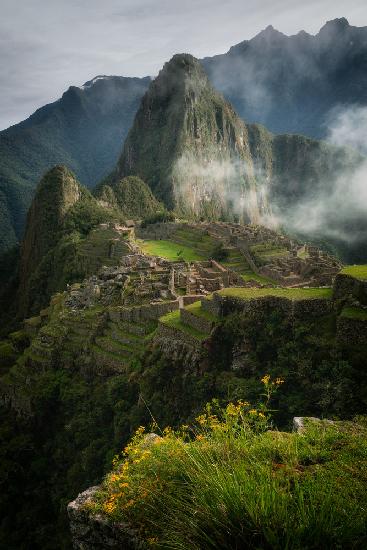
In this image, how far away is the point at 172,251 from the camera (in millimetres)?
65062

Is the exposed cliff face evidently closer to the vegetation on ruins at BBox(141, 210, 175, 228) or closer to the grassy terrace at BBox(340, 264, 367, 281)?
the vegetation on ruins at BBox(141, 210, 175, 228)

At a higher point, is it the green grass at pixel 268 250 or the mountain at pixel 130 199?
the mountain at pixel 130 199

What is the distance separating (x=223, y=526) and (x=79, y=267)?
2228 inches

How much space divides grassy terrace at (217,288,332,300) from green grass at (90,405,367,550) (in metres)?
7.79

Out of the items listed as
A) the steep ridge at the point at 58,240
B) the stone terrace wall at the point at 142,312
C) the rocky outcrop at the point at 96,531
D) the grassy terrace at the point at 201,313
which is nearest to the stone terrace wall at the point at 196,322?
the grassy terrace at the point at 201,313

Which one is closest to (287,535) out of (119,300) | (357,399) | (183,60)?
(357,399)

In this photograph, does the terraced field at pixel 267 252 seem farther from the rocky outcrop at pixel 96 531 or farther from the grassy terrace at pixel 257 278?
the rocky outcrop at pixel 96 531

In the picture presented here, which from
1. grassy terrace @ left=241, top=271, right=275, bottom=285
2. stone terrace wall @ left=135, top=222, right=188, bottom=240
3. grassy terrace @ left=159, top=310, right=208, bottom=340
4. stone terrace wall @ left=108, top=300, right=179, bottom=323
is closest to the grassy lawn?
stone terrace wall @ left=135, top=222, right=188, bottom=240

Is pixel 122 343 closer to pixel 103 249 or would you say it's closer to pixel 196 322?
pixel 196 322

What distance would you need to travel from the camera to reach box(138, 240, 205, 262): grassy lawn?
59500mm

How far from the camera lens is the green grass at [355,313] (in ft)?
39.7

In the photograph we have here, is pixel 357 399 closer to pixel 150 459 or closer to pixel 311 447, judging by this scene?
pixel 311 447

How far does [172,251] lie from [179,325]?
46559 mm

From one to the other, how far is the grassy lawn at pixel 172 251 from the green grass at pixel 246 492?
5070cm
